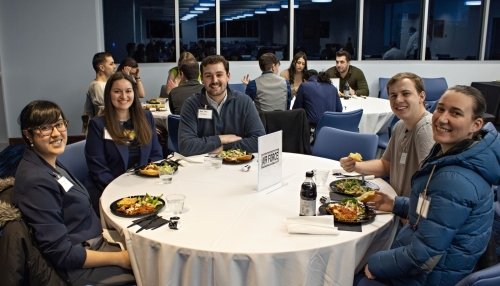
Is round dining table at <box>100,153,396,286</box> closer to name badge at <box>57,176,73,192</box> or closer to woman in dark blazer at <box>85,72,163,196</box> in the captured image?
name badge at <box>57,176,73,192</box>

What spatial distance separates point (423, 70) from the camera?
26.2ft

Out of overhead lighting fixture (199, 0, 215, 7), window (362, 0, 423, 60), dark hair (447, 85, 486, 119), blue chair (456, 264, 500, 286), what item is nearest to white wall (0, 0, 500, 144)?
overhead lighting fixture (199, 0, 215, 7)

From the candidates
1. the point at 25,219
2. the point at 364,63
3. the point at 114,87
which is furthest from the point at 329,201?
the point at 364,63

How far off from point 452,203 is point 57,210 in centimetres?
149

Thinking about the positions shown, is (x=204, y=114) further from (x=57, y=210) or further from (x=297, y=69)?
(x=297, y=69)

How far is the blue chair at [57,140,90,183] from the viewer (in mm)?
2834

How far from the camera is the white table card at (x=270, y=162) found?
2.22 meters

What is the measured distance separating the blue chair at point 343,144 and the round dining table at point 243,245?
107 centimetres

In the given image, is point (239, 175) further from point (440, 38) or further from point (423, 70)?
point (440, 38)

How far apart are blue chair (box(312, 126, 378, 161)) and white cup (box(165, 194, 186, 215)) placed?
1.55 metres

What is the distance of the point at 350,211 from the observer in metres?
1.99

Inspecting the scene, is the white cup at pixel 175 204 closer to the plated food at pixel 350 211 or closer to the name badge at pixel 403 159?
the plated food at pixel 350 211

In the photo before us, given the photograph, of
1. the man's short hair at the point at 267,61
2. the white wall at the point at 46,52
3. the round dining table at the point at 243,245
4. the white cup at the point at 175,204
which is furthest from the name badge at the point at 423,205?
the white wall at the point at 46,52

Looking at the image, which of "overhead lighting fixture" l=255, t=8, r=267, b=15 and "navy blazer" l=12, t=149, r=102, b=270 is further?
"overhead lighting fixture" l=255, t=8, r=267, b=15
